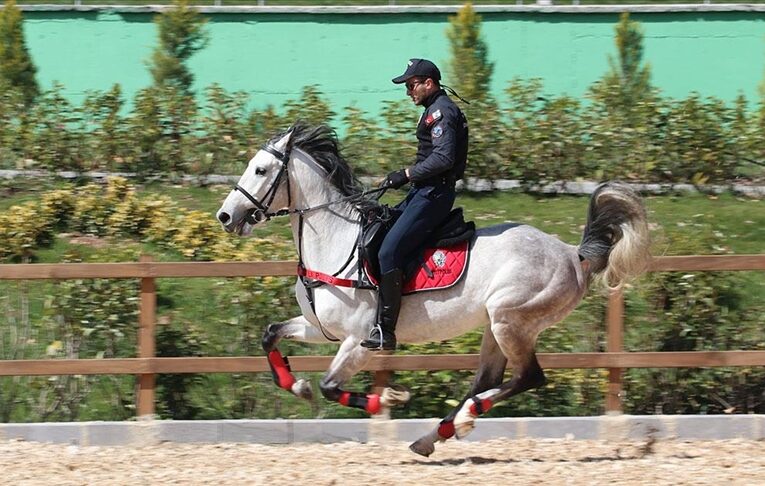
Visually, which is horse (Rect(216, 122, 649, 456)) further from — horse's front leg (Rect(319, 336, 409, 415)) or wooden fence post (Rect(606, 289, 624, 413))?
wooden fence post (Rect(606, 289, 624, 413))

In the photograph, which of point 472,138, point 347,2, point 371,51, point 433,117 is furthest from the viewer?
point 347,2

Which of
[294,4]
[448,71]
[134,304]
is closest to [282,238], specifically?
[134,304]

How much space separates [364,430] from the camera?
742 centimetres

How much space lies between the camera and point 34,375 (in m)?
→ 7.48

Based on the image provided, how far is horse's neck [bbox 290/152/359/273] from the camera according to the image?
685 cm

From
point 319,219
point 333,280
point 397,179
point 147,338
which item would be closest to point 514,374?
point 333,280

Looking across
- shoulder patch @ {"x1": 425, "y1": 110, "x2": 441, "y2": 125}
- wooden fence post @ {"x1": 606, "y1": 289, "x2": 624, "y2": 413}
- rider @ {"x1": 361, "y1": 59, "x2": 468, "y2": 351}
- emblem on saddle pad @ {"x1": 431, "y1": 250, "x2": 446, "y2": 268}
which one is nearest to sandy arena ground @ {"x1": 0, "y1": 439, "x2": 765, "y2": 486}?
wooden fence post @ {"x1": 606, "y1": 289, "x2": 624, "y2": 413}

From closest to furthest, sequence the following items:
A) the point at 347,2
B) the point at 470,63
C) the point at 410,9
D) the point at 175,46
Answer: the point at 470,63 < the point at 175,46 < the point at 410,9 < the point at 347,2

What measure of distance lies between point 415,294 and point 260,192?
1.12m

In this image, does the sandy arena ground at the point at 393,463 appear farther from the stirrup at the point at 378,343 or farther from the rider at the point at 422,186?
the rider at the point at 422,186

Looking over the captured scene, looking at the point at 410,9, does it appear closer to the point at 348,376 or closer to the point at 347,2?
the point at 347,2

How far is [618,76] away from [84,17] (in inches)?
289

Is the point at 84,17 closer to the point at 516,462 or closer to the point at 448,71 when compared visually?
the point at 448,71

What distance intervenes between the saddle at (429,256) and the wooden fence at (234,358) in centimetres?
84
